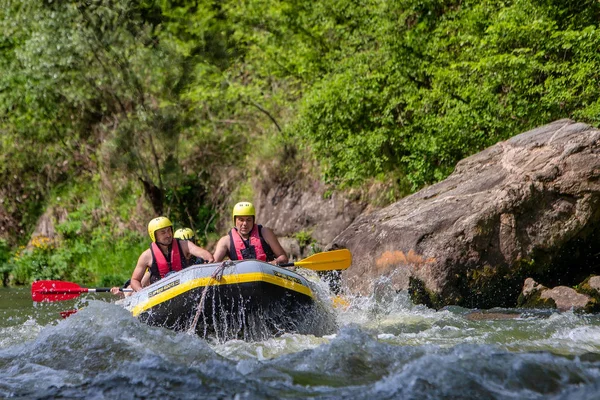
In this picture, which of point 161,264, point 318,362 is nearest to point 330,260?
point 161,264

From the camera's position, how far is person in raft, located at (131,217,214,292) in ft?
28.8

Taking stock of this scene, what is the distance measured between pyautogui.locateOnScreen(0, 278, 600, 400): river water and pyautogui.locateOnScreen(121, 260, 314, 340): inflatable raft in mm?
157

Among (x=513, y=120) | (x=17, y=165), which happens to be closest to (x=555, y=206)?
(x=513, y=120)

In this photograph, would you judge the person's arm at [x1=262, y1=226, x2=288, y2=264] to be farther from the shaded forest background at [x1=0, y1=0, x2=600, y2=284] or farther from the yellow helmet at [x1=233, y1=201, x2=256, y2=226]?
the shaded forest background at [x1=0, y1=0, x2=600, y2=284]

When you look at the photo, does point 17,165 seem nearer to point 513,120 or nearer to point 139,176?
point 139,176

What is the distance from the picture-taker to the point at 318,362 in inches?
225

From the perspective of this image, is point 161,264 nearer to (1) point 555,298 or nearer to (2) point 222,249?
(2) point 222,249

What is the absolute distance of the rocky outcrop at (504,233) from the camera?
8.89 meters

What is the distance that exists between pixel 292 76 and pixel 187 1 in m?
6.44

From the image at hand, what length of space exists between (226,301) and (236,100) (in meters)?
10.3

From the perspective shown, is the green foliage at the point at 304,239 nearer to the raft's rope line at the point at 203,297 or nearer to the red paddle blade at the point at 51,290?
the red paddle blade at the point at 51,290

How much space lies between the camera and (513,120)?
35.9 feet

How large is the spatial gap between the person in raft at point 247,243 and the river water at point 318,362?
4.74 feet

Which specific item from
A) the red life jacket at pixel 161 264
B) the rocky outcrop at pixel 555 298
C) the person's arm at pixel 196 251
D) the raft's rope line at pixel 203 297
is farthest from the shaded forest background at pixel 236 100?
the raft's rope line at pixel 203 297
